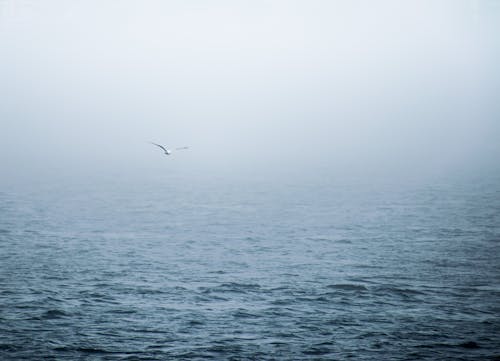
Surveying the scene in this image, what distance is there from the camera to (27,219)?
119 m

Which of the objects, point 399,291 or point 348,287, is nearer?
point 399,291

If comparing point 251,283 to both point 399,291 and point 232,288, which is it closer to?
point 232,288

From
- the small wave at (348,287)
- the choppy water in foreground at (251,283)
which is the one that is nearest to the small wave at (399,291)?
the choppy water in foreground at (251,283)

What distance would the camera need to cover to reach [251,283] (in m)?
74.2

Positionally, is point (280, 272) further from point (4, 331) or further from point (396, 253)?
point (4, 331)

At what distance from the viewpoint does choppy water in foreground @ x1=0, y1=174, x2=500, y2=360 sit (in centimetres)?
5475

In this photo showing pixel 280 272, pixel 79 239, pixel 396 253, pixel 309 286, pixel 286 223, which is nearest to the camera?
pixel 309 286

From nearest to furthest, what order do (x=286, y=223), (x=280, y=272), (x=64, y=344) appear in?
(x=64, y=344)
(x=280, y=272)
(x=286, y=223)

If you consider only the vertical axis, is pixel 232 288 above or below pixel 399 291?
below

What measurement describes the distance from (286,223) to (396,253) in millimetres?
31557

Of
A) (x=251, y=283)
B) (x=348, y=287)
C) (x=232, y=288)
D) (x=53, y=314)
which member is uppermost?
(x=348, y=287)

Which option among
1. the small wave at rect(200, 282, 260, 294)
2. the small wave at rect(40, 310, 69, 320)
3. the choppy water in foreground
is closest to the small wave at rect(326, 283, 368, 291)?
the choppy water in foreground

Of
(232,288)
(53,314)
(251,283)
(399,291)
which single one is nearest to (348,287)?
(399,291)

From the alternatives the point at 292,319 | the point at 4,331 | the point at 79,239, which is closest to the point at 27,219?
the point at 79,239
